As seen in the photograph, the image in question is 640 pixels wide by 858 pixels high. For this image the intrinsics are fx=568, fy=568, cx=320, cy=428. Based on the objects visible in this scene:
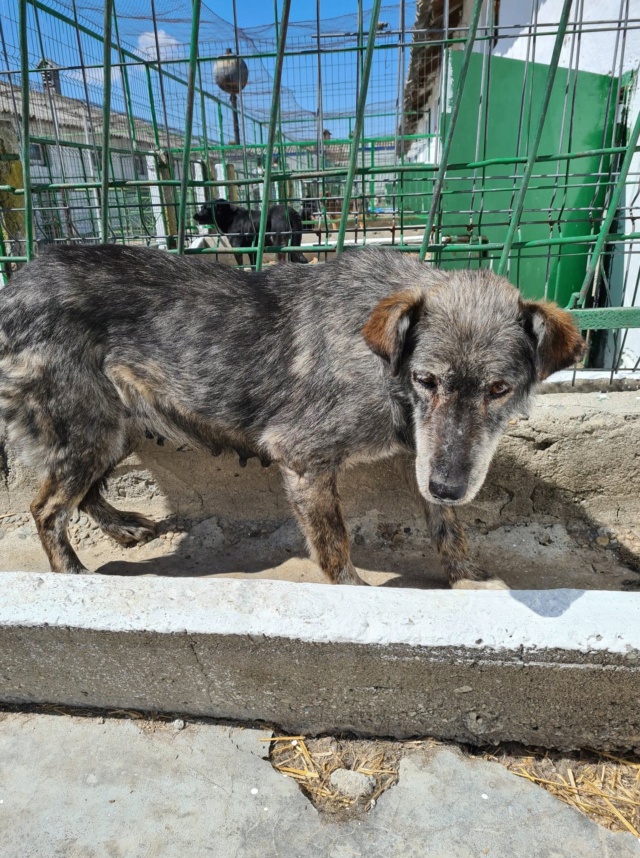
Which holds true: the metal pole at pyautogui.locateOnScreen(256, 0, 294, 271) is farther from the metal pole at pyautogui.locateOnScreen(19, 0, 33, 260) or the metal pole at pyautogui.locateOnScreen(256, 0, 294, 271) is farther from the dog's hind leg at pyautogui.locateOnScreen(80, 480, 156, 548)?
the dog's hind leg at pyautogui.locateOnScreen(80, 480, 156, 548)

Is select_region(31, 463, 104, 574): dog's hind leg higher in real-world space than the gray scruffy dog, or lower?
lower

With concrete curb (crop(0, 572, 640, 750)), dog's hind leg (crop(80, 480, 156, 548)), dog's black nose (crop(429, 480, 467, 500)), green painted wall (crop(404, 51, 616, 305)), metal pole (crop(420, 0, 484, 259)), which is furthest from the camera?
green painted wall (crop(404, 51, 616, 305))

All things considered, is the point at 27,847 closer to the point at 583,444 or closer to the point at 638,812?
the point at 638,812

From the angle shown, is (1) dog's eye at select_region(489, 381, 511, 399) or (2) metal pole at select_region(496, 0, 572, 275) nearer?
(1) dog's eye at select_region(489, 381, 511, 399)

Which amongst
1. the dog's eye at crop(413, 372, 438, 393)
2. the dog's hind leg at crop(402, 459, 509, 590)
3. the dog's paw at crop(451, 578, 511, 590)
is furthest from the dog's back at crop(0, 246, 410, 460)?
the dog's paw at crop(451, 578, 511, 590)

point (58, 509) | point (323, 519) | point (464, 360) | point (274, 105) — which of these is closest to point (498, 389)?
point (464, 360)

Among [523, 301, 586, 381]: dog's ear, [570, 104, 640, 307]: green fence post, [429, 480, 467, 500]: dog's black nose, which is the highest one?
[570, 104, 640, 307]: green fence post

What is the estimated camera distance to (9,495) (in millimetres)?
3975

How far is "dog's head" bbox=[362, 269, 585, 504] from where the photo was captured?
89.0 inches

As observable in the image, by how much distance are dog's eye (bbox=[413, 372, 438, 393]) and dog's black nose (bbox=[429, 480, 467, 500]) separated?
411 millimetres

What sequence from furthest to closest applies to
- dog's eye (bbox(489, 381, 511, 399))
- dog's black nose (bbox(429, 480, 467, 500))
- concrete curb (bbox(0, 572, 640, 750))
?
1. dog's eye (bbox(489, 381, 511, 399))
2. dog's black nose (bbox(429, 480, 467, 500))
3. concrete curb (bbox(0, 572, 640, 750))

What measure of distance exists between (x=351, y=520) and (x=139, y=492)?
5.05 ft

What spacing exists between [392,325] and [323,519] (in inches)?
42.4

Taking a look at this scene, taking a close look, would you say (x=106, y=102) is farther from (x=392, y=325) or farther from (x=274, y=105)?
(x=392, y=325)
